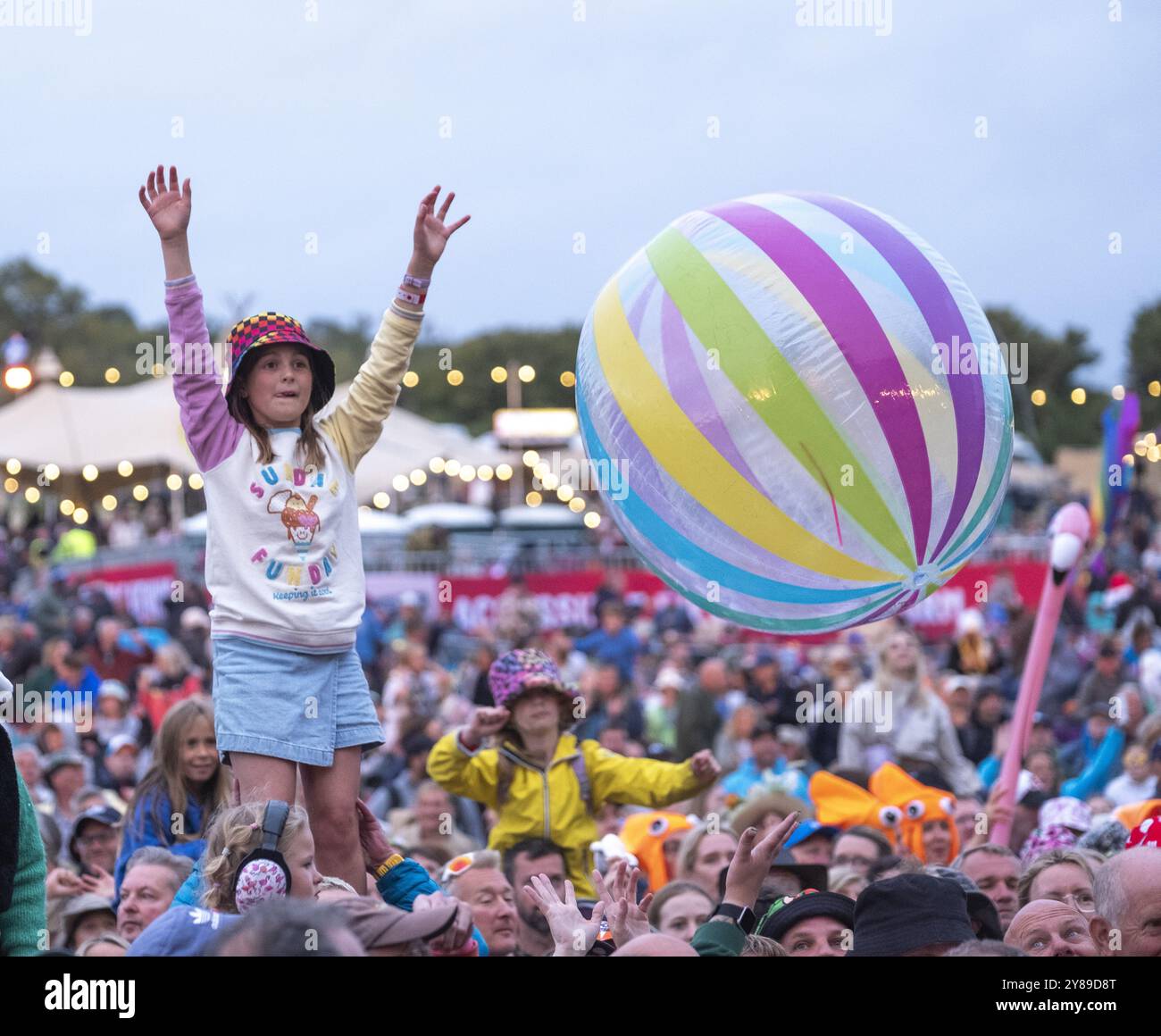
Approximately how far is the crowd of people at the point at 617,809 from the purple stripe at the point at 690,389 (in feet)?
3.60

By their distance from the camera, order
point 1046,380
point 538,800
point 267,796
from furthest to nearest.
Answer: point 1046,380 → point 538,800 → point 267,796

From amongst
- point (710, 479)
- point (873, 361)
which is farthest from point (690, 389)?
point (873, 361)

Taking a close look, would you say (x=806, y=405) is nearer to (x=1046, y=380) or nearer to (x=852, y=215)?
(x=852, y=215)

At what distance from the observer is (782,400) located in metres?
4.36

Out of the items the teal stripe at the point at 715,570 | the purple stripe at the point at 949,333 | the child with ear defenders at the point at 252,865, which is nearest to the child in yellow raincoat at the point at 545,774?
the teal stripe at the point at 715,570

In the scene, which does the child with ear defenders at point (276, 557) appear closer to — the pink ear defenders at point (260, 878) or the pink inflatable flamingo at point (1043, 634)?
the pink ear defenders at point (260, 878)

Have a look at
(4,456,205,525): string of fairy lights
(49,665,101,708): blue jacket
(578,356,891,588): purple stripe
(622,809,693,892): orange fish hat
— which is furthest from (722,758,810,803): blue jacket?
(4,456,205,525): string of fairy lights

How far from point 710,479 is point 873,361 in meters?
0.53

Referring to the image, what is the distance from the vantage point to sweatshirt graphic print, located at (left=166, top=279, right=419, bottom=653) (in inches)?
160

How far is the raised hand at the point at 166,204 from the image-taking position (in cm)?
418

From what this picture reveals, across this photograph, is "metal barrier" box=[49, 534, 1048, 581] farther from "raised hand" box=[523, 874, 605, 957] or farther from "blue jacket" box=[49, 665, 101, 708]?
"raised hand" box=[523, 874, 605, 957]
